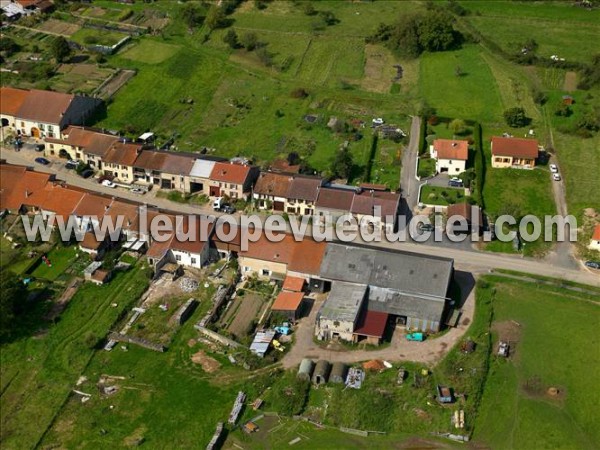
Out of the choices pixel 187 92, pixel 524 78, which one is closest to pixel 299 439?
pixel 187 92

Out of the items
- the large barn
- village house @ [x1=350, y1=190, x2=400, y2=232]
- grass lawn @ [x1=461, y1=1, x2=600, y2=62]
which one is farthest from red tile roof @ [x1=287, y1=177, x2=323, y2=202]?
grass lawn @ [x1=461, y1=1, x2=600, y2=62]

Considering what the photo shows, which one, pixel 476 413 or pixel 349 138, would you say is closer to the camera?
pixel 476 413

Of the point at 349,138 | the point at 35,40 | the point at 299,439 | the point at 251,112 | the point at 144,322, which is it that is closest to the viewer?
the point at 299,439

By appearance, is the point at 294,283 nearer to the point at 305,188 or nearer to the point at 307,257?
the point at 307,257

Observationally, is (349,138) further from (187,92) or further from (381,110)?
(187,92)

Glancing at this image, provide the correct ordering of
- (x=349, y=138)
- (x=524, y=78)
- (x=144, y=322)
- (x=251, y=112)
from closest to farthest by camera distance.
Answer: (x=144, y=322)
(x=349, y=138)
(x=251, y=112)
(x=524, y=78)
